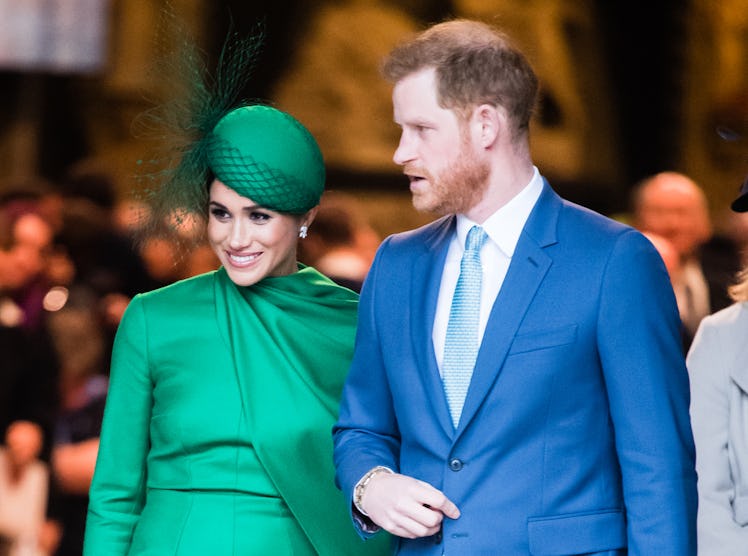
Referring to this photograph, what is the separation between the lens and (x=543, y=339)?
2982mm

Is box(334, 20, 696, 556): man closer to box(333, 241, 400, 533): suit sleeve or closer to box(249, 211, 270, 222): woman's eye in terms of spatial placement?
box(333, 241, 400, 533): suit sleeve

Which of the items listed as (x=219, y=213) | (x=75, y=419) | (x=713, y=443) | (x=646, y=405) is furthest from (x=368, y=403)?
(x=75, y=419)

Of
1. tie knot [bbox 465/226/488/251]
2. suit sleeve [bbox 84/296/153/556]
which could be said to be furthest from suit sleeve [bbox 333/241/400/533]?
suit sleeve [bbox 84/296/153/556]

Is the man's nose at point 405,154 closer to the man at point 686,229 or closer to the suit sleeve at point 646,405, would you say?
the suit sleeve at point 646,405

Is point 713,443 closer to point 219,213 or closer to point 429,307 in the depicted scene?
point 429,307

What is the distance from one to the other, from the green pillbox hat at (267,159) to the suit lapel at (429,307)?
524 mm

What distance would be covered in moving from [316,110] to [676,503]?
7.58 metres

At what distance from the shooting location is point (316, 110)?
10273 mm

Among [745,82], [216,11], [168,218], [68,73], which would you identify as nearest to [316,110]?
[216,11]

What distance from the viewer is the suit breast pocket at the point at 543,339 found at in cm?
297

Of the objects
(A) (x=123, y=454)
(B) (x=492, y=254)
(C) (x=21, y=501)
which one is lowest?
(C) (x=21, y=501)

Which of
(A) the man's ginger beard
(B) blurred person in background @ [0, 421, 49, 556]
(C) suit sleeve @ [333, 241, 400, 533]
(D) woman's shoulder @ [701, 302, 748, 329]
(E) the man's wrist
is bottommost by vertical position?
(B) blurred person in background @ [0, 421, 49, 556]

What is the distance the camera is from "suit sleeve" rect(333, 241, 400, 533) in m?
3.20

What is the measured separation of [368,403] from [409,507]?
392 millimetres
